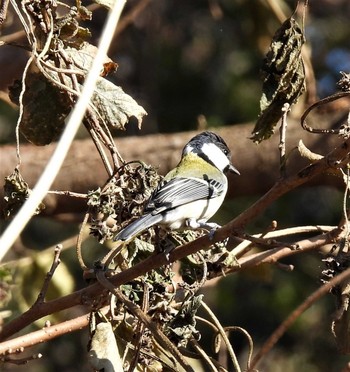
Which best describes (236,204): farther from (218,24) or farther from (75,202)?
(218,24)

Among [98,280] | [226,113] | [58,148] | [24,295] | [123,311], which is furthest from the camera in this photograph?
[226,113]

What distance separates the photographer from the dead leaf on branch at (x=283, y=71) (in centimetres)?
198

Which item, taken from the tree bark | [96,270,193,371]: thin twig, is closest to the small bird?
[96,270,193,371]: thin twig

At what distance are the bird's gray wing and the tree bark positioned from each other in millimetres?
1098

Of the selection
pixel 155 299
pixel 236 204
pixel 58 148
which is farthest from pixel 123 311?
pixel 236 204

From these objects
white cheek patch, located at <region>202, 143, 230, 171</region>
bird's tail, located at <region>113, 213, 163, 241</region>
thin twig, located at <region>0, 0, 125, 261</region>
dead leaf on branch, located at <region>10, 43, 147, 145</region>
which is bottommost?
white cheek patch, located at <region>202, 143, 230, 171</region>

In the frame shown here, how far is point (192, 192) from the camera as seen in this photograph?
271 centimetres

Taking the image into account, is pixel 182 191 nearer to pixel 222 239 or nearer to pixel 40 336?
pixel 40 336

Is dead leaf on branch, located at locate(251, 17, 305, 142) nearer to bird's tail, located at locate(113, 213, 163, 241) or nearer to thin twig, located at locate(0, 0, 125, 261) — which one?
bird's tail, located at locate(113, 213, 163, 241)

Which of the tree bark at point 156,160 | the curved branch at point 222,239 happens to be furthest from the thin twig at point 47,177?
the tree bark at point 156,160

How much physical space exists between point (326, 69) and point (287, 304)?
4.96 feet

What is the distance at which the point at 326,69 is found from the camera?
557cm

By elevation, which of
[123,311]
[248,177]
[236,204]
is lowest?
[236,204]

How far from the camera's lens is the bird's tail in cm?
200
